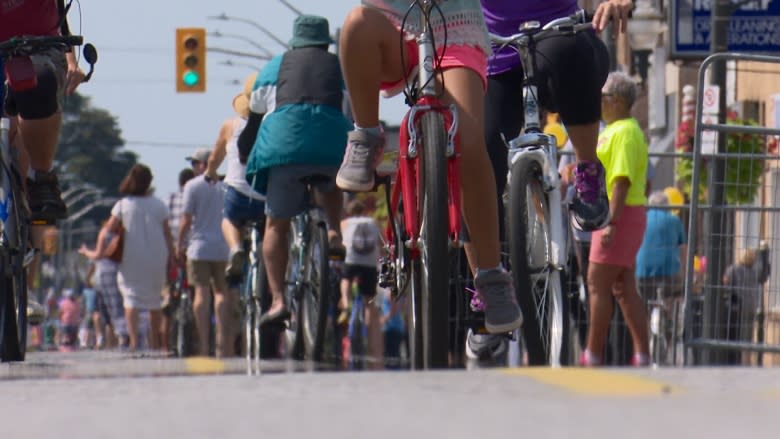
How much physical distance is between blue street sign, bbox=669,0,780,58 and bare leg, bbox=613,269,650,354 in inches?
230

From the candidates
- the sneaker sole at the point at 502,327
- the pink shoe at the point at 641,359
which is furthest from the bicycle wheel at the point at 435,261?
the pink shoe at the point at 641,359

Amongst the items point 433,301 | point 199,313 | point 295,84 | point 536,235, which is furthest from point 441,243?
point 199,313

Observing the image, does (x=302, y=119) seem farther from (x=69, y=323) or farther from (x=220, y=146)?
(x=69, y=323)

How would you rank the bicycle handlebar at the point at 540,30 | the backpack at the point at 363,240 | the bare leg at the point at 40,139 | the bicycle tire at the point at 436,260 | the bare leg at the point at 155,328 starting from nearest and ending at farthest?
the bicycle tire at the point at 436,260
the bicycle handlebar at the point at 540,30
the bare leg at the point at 40,139
the bare leg at the point at 155,328
the backpack at the point at 363,240

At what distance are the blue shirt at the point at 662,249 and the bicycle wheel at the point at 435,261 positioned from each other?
714 cm

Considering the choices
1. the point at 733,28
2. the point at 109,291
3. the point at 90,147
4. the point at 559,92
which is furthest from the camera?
the point at 90,147

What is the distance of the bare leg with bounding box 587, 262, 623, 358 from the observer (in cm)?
1234

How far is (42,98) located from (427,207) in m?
2.33

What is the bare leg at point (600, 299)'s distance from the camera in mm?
12336

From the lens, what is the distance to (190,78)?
130 ft

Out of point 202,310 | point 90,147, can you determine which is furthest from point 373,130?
point 90,147

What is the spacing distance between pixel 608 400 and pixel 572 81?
3.54 m

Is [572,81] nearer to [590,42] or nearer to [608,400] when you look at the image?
[590,42]

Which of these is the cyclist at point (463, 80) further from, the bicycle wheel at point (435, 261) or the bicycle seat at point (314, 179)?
the bicycle seat at point (314, 179)
